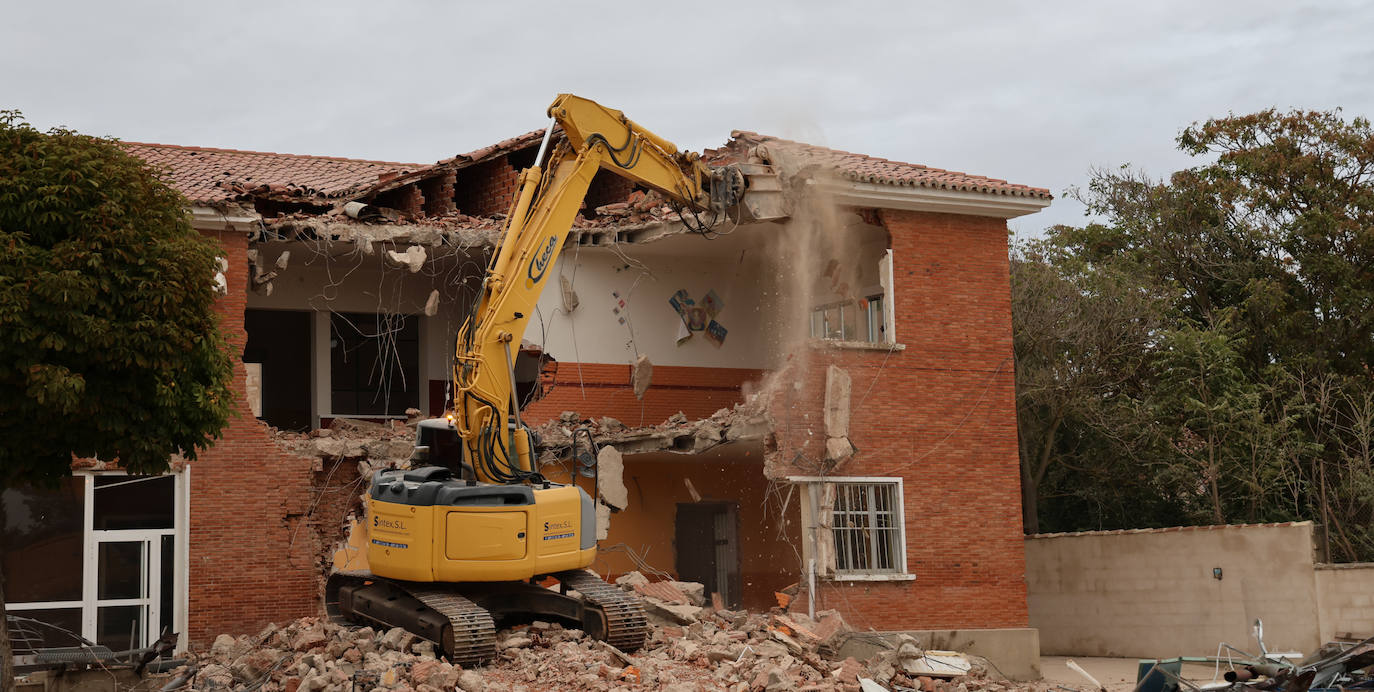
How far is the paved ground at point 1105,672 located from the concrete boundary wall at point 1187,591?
0.41m

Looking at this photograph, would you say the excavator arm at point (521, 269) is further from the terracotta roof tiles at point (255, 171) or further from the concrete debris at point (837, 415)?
the terracotta roof tiles at point (255, 171)

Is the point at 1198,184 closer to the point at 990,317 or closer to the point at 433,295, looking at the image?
the point at 990,317

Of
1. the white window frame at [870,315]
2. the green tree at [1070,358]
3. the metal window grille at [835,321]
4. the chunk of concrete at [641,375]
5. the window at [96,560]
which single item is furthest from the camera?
the green tree at [1070,358]

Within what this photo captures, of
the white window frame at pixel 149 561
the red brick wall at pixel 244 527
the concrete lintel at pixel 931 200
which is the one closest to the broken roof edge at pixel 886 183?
the concrete lintel at pixel 931 200

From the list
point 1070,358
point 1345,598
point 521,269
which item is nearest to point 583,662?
point 521,269

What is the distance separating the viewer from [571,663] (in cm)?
1195

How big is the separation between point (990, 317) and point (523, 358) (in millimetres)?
7080

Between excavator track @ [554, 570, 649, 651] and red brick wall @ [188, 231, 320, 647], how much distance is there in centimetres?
563

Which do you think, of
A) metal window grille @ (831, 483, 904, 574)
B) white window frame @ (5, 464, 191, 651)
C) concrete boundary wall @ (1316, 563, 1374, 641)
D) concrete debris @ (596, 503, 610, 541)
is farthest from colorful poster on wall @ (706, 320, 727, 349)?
concrete boundary wall @ (1316, 563, 1374, 641)

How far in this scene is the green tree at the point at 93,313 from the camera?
1150 centimetres

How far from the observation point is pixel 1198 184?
2936cm

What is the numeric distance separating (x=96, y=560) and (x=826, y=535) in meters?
9.03

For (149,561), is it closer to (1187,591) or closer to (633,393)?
(633,393)

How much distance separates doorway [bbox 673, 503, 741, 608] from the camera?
2125 centimetres
